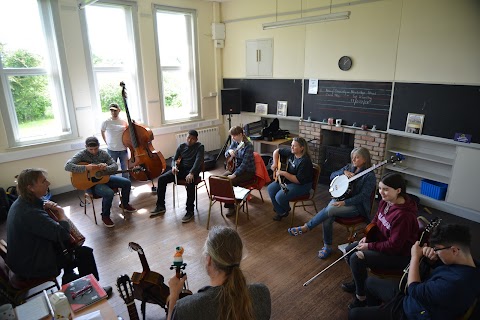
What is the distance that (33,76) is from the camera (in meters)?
4.75

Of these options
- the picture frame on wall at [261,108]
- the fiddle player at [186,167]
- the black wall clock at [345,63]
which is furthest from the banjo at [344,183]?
the picture frame on wall at [261,108]

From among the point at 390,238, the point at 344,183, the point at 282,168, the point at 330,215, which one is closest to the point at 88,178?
the point at 282,168

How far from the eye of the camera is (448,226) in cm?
178

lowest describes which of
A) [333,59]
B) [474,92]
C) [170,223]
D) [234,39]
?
[170,223]

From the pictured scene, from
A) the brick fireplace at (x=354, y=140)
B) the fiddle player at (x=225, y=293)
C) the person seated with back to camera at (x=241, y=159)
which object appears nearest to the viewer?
the fiddle player at (x=225, y=293)

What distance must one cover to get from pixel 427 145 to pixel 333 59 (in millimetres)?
1958

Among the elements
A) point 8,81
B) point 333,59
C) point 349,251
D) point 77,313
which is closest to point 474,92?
point 333,59

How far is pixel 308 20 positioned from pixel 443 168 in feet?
10.2

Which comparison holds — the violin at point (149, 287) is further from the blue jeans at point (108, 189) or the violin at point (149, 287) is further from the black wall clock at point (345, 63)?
the black wall clock at point (345, 63)

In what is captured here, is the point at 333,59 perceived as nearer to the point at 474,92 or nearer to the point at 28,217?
the point at 474,92

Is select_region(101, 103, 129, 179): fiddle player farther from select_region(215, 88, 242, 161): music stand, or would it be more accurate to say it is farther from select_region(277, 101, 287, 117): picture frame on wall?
select_region(277, 101, 287, 117): picture frame on wall

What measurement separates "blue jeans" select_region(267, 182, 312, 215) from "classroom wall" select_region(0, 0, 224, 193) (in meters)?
3.03

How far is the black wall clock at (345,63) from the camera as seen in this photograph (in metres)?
4.91

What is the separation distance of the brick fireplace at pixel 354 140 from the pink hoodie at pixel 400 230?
251 centimetres
